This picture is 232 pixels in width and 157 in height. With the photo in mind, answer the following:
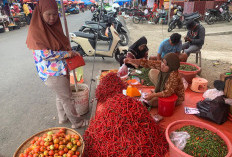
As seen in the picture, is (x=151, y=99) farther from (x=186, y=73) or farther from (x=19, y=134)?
(x=19, y=134)

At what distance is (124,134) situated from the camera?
1.86 meters

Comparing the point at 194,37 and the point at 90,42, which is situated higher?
the point at 194,37

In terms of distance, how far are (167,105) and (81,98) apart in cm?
152

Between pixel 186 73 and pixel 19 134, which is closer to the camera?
pixel 19 134

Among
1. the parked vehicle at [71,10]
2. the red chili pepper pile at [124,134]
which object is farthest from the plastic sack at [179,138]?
the parked vehicle at [71,10]

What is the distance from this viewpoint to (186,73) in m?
3.81

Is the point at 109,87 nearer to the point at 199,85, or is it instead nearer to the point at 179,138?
the point at 179,138

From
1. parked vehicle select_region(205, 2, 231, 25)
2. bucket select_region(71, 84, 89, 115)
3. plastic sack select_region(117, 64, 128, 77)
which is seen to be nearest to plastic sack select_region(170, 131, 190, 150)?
bucket select_region(71, 84, 89, 115)

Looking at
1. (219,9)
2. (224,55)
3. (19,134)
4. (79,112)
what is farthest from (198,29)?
(219,9)

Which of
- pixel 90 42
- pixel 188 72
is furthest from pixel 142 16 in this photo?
pixel 188 72

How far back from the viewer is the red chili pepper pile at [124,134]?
1.81 metres

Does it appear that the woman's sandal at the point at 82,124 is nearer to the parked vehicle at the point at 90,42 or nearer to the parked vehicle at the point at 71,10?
the parked vehicle at the point at 90,42

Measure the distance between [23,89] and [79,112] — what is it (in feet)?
7.04

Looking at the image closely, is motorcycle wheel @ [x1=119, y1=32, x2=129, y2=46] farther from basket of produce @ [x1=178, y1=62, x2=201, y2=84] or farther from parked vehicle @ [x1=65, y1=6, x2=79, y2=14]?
parked vehicle @ [x1=65, y1=6, x2=79, y2=14]
